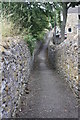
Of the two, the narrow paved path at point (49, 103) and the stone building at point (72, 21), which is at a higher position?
the stone building at point (72, 21)

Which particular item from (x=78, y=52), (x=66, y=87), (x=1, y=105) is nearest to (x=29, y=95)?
(x=66, y=87)

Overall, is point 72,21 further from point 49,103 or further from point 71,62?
point 49,103

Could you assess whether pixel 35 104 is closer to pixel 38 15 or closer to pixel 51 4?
pixel 38 15

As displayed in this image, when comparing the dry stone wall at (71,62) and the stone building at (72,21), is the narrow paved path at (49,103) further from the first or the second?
the stone building at (72,21)

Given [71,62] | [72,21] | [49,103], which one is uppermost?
[72,21]

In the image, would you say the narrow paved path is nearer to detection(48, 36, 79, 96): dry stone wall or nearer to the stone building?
detection(48, 36, 79, 96): dry stone wall

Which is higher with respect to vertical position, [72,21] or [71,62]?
[72,21]

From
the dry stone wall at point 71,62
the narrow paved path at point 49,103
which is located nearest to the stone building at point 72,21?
the dry stone wall at point 71,62

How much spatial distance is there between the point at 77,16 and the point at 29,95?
1796cm

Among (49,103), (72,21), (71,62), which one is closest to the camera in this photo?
(49,103)

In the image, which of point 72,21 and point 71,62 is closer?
point 71,62

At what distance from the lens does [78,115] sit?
3.74 meters

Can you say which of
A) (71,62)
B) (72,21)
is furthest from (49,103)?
(72,21)

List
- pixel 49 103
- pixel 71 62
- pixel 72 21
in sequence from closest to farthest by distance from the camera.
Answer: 1. pixel 49 103
2. pixel 71 62
3. pixel 72 21
